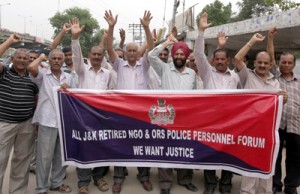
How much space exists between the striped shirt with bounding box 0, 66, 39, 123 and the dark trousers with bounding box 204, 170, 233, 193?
2.37 meters

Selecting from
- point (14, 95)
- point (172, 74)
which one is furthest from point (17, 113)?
point (172, 74)

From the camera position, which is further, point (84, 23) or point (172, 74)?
point (84, 23)

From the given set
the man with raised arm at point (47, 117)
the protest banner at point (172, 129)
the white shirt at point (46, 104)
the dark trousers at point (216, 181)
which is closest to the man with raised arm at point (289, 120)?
Result: the protest banner at point (172, 129)

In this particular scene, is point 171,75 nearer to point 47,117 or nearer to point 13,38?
point 47,117

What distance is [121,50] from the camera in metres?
6.30

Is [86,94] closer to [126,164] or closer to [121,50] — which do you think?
[126,164]

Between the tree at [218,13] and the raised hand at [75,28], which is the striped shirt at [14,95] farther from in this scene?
the tree at [218,13]

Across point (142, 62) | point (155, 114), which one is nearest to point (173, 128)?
point (155, 114)

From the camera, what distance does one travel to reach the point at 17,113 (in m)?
3.60

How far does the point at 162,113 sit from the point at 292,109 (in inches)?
64.2

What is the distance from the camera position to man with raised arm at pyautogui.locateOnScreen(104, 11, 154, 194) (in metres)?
4.21

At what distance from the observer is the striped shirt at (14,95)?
11.6 feet

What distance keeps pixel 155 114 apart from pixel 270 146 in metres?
1.35

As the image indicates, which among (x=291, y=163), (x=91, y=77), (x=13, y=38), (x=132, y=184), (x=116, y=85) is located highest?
(x=13, y=38)
